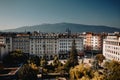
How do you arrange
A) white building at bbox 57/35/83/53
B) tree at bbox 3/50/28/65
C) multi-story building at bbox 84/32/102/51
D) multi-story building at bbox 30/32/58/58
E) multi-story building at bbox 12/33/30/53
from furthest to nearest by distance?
multi-story building at bbox 84/32/102/51 < white building at bbox 57/35/83/53 < multi-story building at bbox 30/32/58/58 < multi-story building at bbox 12/33/30/53 < tree at bbox 3/50/28/65

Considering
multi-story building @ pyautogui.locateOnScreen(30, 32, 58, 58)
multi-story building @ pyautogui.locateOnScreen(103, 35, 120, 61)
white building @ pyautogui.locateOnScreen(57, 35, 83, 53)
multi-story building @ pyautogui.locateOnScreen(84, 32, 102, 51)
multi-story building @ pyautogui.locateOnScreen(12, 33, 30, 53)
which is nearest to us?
multi-story building @ pyautogui.locateOnScreen(103, 35, 120, 61)

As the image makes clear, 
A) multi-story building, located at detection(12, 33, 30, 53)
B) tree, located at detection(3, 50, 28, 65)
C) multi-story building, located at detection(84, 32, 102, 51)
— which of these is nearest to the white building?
multi-story building, located at detection(12, 33, 30, 53)

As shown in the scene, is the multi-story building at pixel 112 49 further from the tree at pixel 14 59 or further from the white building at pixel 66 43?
the tree at pixel 14 59

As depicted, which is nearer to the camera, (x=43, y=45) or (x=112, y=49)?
(x=112, y=49)

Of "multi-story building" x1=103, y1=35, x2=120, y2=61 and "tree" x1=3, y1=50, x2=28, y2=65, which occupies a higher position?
"multi-story building" x1=103, y1=35, x2=120, y2=61

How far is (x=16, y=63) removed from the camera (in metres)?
33.6

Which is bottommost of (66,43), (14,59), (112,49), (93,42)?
(14,59)

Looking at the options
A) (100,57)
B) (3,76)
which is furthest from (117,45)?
(3,76)

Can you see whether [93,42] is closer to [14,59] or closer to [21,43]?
[21,43]

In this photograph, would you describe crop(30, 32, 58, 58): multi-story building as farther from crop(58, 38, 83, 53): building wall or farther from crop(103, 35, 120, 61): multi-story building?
crop(103, 35, 120, 61): multi-story building

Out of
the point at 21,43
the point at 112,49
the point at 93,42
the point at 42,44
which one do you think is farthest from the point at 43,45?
the point at 93,42

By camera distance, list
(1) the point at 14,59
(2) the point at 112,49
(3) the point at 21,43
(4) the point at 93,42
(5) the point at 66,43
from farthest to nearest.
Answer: (4) the point at 93,42
(5) the point at 66,43
(3) the point at 21,43
(2) the point at 112,49
(1) the point at 14,59

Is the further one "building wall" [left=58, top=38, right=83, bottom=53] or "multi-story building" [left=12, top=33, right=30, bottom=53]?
"building wall" [left=58, top=38, right=83, bottom=53]

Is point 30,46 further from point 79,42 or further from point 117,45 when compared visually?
point 117,45
